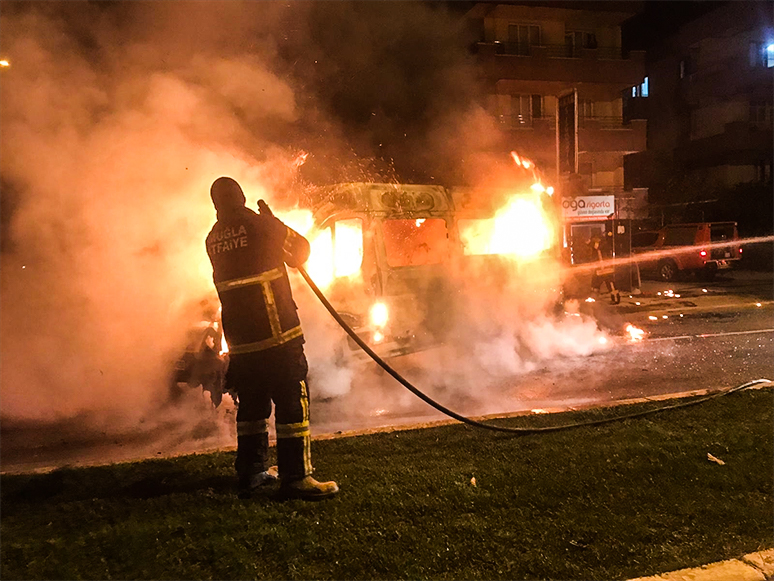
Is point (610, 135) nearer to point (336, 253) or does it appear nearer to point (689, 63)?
point (689, 63)

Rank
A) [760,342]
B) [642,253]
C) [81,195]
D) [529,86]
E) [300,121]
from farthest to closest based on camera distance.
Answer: [529,86], [642,253], [760,342], [300,121], [81,195]

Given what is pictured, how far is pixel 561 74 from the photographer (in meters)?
24.6

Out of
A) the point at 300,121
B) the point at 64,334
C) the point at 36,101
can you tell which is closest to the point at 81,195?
the point at 36,101

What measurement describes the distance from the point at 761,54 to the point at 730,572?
33.7 metres

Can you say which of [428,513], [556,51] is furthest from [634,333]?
[556,51]

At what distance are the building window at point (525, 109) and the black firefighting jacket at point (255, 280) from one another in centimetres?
2227

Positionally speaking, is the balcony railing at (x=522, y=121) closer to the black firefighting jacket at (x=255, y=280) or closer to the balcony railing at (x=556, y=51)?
the balcony railing at (x=556, y=51)

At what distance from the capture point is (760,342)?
873 cm

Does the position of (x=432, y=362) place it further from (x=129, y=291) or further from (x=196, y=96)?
(x=196, y=96)

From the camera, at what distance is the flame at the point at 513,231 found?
7.75 meters

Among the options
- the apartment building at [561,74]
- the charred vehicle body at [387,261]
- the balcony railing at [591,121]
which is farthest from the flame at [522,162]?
the balcony railing at [591,121]

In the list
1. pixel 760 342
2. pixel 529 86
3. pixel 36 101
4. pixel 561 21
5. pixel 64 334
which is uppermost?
pixel 561 21

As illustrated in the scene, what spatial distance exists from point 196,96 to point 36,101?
1.48 metres

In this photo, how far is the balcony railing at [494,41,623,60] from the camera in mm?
23984
